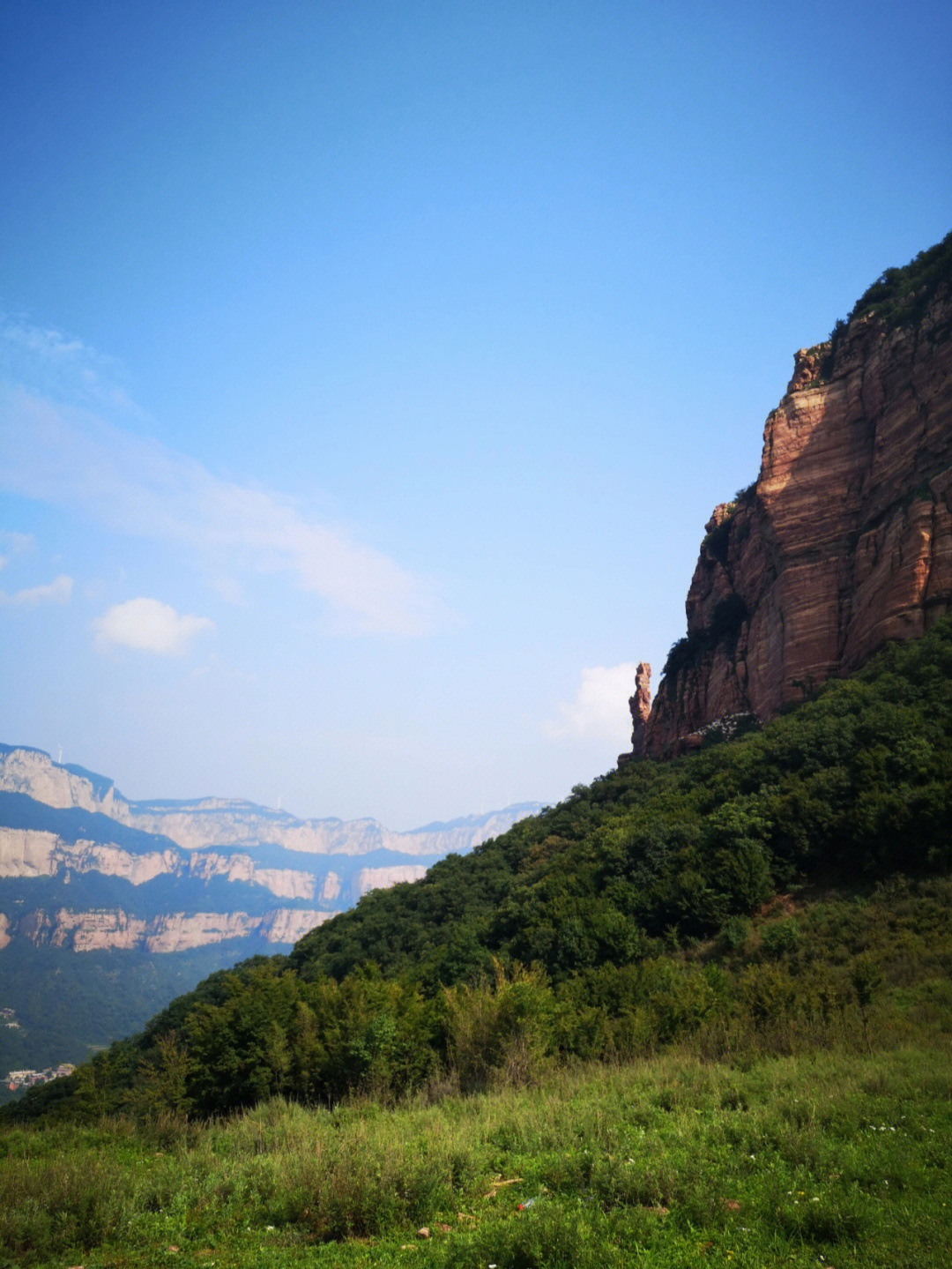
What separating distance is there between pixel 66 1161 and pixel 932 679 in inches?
1584

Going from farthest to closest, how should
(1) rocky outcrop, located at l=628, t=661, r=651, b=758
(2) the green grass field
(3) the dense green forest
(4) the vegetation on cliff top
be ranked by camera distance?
(1) rocky outcrop, located at l=628, t=661, r=651, b=758
(4) the vegetation on cliff top
(3) the dense green forest
(2) the green grass field

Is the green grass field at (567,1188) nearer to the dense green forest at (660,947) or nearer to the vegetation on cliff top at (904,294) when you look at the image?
the dense green forest at (660,947)

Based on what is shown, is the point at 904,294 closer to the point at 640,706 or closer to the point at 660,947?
the point at 640,706

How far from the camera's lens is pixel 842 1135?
31.8 ft

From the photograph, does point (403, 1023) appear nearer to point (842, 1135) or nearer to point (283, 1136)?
point (283, 1136)

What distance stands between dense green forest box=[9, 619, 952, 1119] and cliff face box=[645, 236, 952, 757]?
663cm

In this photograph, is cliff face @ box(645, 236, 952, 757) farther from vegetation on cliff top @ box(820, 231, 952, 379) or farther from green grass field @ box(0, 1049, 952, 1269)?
green grass field @ box(0, 1049, 952, 1269)

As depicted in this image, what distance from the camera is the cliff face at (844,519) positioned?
47094mm

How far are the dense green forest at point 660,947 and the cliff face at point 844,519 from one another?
21.8 feet

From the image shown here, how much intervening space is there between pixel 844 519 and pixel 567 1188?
57770mm

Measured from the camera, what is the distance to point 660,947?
99.0ft

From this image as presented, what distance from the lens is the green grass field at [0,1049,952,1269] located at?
7.12 meters

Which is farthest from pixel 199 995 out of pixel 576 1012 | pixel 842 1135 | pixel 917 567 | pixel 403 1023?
pixel 917 567

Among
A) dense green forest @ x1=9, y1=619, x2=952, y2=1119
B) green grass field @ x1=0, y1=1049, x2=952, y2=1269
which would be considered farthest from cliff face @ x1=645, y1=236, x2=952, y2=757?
green grass field @ x1=0, y1=1049, x2=952, y2=1269
